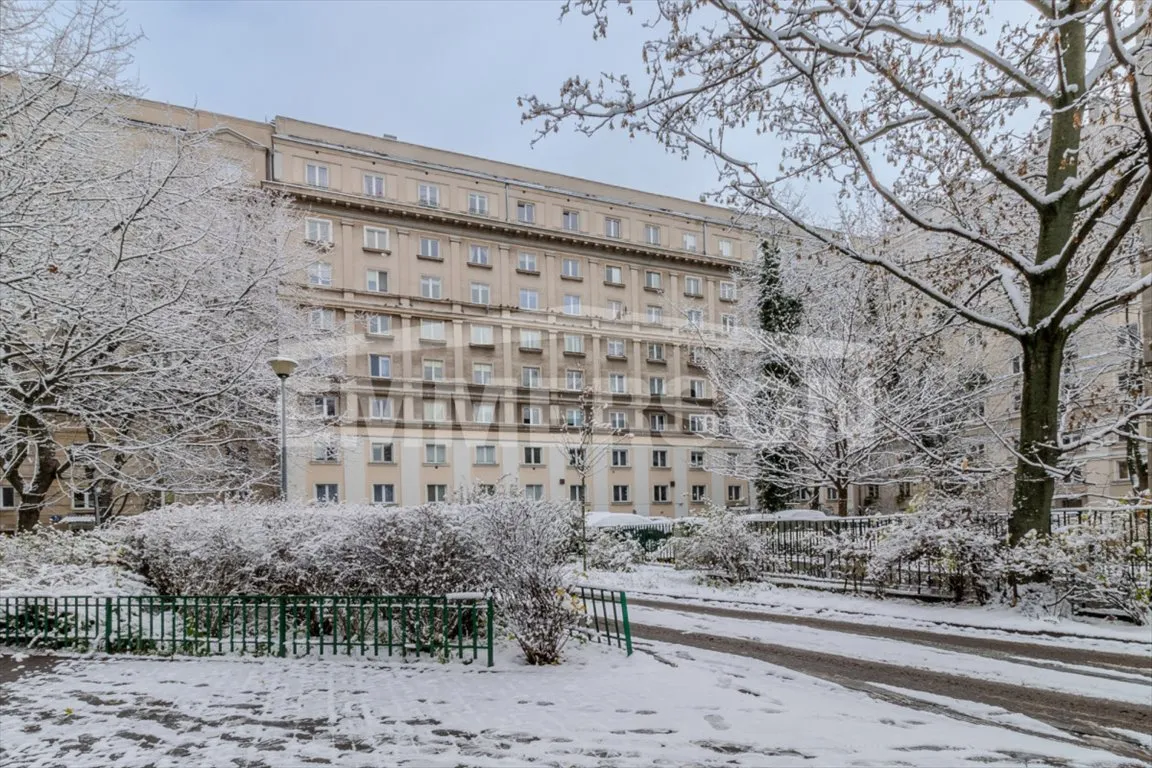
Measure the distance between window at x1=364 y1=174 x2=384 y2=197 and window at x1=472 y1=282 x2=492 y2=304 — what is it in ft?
23.9

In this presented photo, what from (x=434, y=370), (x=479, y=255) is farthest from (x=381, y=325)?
(x=479, y=255)

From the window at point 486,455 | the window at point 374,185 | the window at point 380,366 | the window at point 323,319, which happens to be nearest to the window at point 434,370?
the window at point 380,366

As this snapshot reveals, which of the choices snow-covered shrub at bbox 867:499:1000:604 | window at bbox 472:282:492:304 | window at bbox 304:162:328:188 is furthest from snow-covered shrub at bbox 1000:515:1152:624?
window at bbox 304:162:328:188

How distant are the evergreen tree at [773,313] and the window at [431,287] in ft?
68.1

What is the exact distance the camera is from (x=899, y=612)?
533 inches

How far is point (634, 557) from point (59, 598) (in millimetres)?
15963

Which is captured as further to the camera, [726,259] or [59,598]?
[726,259]

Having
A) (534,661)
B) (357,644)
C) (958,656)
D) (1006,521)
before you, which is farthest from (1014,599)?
(357,644)

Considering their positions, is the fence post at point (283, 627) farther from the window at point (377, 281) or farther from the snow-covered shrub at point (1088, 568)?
the window at point (377, 281)

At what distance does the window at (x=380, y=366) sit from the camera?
139 ft

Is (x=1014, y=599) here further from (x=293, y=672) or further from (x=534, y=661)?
(x=293, y=672)

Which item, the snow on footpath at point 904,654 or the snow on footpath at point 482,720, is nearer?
the snow on footpath at point 482,720

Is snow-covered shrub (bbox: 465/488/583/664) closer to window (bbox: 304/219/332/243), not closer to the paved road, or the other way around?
the paved road

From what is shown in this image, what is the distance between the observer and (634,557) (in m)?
23.7
